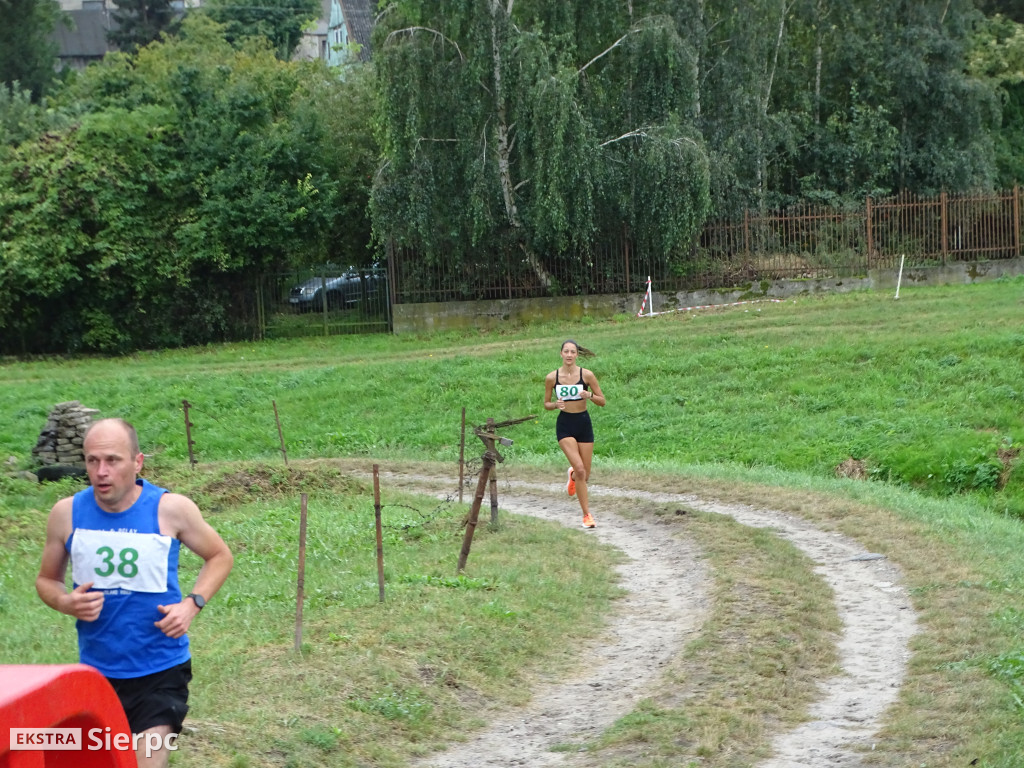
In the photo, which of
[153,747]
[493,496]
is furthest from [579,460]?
[153,747]

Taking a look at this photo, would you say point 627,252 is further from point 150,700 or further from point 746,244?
point 150,700

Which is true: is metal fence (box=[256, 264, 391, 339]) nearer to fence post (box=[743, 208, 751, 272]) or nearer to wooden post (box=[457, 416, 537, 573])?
fence post (box=[743, 208, 751, 272])

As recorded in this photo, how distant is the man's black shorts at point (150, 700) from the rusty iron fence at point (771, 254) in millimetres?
27123

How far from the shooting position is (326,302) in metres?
34.1

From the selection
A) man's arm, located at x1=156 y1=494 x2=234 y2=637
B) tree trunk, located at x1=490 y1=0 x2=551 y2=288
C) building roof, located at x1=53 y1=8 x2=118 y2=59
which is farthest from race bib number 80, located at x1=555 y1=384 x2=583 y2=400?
building roof, located at x1=53 y1=8 x2=118 y2=59

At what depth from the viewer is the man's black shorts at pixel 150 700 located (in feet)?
15.7

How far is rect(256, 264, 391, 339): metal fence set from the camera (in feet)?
112

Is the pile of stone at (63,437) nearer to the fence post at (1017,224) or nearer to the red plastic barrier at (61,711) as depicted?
the red plastic barrier at (61,711)

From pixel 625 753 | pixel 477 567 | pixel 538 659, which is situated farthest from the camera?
pixel 477 567

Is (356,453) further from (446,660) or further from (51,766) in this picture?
(51,766)

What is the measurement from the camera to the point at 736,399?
21562 mm

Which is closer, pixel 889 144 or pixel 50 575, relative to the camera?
pixel 50 575

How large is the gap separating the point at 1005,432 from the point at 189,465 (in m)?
12.5

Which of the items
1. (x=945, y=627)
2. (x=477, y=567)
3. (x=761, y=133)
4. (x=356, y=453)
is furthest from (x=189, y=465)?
(x=761, y=133)
